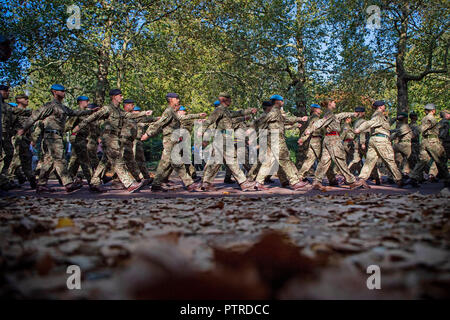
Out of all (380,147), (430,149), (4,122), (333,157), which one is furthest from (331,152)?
(4,122)

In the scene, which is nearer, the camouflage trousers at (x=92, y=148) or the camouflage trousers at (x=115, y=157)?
the camouflage trousers at (x=115, y=157)

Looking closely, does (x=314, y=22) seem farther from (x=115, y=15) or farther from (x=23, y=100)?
(x=23, y=100)

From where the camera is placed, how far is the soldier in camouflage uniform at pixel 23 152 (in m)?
9.36

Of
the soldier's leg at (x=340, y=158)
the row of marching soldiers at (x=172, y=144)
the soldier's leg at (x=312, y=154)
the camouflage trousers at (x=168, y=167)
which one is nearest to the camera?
the row of marching soldiers at (x=172, y=144)

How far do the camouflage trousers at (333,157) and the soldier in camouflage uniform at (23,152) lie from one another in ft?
26.4

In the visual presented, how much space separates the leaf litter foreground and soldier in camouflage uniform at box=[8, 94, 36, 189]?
23.4ft

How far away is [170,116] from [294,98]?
950cm

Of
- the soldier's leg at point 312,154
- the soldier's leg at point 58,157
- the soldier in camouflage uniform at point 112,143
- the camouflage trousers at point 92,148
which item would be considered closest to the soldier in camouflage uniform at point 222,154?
the soldier in camouflage uniform at point 112,143

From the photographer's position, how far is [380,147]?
8.52m

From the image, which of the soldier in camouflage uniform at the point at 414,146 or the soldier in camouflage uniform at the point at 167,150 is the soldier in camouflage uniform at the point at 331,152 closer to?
the soldier in camouflage uniform at the point at 167,150

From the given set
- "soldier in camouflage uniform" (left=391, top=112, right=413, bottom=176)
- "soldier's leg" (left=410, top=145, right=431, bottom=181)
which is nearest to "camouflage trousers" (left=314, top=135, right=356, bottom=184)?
"soldier's leg" (left=410, top=145, right=431, bottom=181)

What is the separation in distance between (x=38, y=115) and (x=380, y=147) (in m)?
8.54
